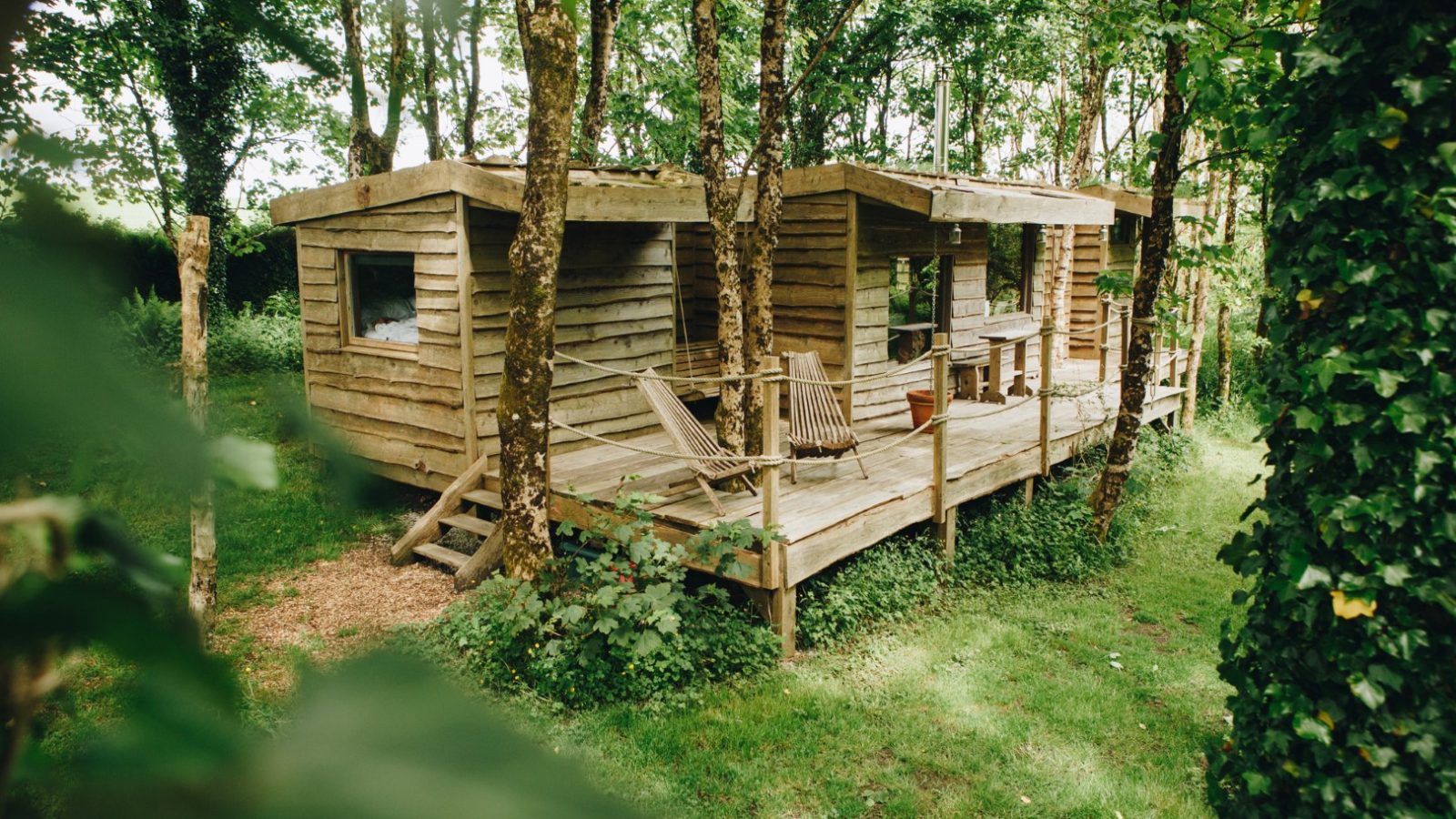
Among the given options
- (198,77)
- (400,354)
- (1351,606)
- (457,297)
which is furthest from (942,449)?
(198,77)

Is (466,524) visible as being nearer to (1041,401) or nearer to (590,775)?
(1041,401)

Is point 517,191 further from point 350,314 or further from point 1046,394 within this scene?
point 1046,394

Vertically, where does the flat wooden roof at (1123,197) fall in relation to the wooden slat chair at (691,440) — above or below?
above

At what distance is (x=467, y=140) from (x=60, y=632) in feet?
50.9

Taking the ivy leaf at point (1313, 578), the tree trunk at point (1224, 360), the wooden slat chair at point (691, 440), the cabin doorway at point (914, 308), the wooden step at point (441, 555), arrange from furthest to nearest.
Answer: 1. the tree trunk at point (1224, 360)
2. the cabin doorway at point (914, 308)
3. the wooden step at point (441, 555)
4. the wooden slat chair at point (691, 440)
5. the ivy leaf at point (1313, 578)

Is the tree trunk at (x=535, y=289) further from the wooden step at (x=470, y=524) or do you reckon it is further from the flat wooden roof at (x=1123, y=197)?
the flat wooden roof at (x=1123, y=197)

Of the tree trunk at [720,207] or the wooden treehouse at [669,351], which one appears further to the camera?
the wooden treehouse at [669,351]

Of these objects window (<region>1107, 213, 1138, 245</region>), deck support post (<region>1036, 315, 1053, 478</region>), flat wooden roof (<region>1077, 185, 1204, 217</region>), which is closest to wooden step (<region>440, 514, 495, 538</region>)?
deck support post (<region>1036, 315, 1053, 478</region>)

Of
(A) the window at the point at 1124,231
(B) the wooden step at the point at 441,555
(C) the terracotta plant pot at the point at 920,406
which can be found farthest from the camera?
(A) the window at the point at 1124,231

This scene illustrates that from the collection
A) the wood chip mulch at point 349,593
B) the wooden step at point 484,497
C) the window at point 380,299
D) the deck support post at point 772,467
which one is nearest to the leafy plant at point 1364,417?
the deck support post at point 772,467

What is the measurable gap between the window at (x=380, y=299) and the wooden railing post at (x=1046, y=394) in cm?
573

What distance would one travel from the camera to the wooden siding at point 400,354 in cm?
812

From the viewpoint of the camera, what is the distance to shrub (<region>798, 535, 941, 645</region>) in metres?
6.37

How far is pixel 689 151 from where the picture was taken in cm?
2053
